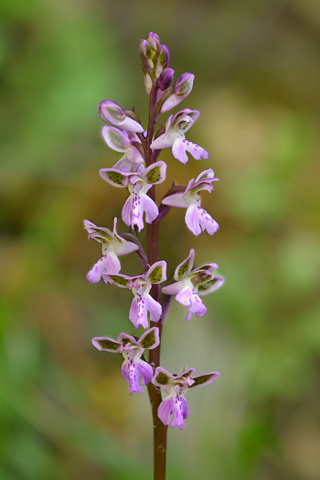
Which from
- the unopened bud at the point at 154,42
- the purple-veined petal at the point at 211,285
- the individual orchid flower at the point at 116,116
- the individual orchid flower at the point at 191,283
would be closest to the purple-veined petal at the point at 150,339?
the individual orchid flower at the point at 191,283

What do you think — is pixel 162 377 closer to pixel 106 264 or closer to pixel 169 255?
pixel 106 264

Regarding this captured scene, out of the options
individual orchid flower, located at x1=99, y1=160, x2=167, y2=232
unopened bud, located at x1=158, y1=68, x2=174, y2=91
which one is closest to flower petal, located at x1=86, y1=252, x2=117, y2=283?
individual orchid flower, located at x1=99, y1=160, x2=167, y2=232

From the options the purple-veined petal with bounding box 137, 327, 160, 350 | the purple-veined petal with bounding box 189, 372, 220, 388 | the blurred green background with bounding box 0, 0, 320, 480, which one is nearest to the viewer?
the purple-veined petal with bounding box 137, 327, 160, 350

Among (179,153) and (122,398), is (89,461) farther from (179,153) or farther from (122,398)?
(179,153)

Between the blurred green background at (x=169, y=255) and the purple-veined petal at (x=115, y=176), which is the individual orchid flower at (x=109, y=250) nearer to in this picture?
the purple-veined petal at (x=115, y=176)

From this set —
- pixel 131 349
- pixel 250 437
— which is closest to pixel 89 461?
pixel 250 437

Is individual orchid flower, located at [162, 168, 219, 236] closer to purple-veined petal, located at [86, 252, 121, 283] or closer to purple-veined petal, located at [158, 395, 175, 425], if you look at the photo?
purple-veined petal, located at [86, 252, 121, 283]
